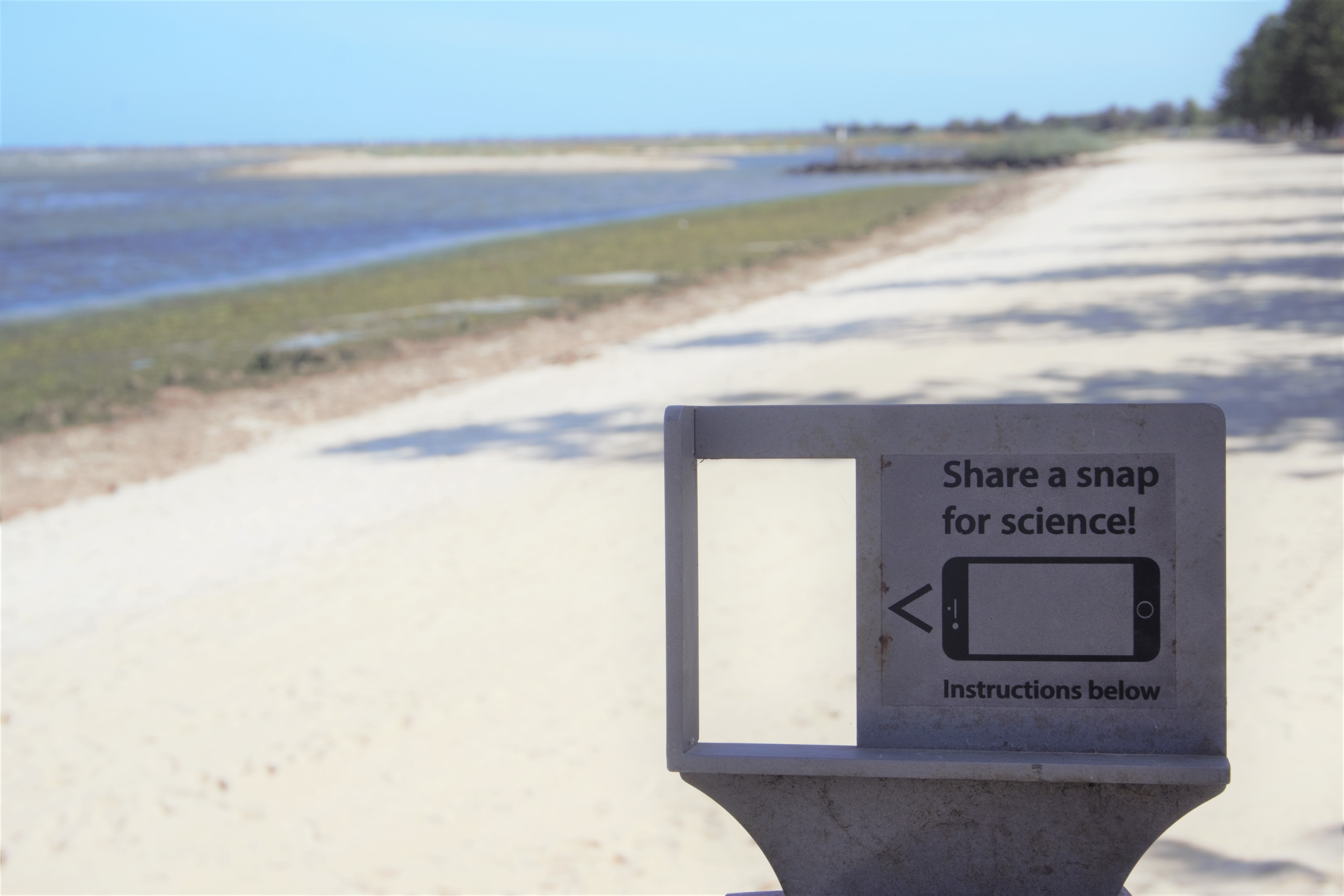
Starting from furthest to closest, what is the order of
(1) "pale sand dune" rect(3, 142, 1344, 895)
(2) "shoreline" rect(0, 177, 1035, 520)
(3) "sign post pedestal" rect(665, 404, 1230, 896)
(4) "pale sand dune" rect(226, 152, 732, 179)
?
1. (4) "pale sand dune" rect(226, 152, 732, 179)
2. (2) "shoreline" rect(0, 177, 1035, 520)
3. (1) "pale sand dune" rect(3, 142, 1344, 895)
4. (3) "sign post pedestal" rect(665, 404, 1230, 896)

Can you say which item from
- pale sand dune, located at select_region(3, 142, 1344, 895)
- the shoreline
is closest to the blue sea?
the shoreline

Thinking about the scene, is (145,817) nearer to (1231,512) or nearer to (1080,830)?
(1080,830)

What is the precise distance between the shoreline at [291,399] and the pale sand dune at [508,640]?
53 centimetres

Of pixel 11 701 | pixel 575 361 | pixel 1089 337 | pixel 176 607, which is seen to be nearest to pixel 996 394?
pixel 1089 337

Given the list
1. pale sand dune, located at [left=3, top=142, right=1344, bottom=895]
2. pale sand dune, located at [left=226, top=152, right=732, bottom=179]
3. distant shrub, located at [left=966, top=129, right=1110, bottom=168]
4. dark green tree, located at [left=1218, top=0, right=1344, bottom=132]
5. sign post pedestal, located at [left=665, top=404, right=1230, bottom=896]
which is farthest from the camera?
pale sand dune, located at [left=226, top=152, right=732, bottom=179]

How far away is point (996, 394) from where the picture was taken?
931 centimetres

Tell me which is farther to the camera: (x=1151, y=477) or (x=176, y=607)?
(x=176, y=607)

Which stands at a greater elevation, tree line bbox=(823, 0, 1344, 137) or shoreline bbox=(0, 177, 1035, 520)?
tree line bbox=(823, 0, 1344, 137)

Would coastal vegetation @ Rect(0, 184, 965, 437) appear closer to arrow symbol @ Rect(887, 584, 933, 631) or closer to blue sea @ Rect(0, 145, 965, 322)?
blue sea @ Rect(0, 145, 965, 322)

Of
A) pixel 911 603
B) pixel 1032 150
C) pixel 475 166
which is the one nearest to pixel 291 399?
pixel 911 603

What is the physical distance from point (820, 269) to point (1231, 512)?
15021 millimetres

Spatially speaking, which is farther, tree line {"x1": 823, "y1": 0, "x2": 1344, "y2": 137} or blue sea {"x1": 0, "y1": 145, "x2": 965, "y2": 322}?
tree line {"x1": 823, "y1": 0, "x2": 1344, "y2": 137}

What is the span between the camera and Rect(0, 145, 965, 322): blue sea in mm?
25328

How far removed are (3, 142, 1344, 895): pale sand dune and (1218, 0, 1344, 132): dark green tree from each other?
68.7m
